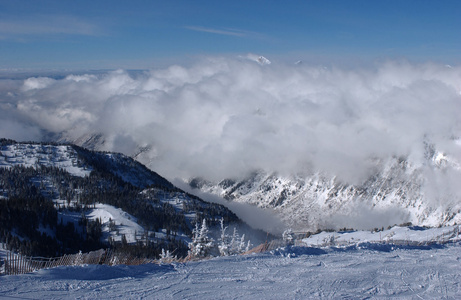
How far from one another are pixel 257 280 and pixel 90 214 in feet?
468

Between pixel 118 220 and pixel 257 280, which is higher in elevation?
pixel 257 280

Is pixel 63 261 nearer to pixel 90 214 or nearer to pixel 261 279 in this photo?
pixel 261 279

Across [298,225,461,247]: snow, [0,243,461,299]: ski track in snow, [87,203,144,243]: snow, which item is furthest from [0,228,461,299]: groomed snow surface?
[87,203,144,243]: snow

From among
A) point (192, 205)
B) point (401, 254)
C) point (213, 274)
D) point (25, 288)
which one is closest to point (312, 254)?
point (401, 254)

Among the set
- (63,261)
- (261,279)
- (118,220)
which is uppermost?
(63,261)

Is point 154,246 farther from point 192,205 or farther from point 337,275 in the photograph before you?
point 337,275

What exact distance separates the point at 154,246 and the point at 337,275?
106 meters

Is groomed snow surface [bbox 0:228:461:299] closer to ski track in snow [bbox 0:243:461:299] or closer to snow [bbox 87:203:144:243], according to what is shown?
ski track in snow [bbox 0:243:461:299]

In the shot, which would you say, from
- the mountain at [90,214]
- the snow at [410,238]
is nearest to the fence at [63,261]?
the snow at [410,238]

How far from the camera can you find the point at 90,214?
14475 cm

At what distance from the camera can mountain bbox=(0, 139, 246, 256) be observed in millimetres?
110562

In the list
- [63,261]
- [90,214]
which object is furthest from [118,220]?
[63,261]

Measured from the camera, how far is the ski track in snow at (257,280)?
43.4 ft

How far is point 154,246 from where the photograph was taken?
115 m
